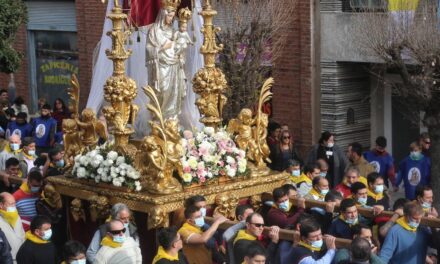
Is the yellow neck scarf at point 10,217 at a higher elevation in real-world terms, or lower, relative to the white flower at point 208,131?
lower

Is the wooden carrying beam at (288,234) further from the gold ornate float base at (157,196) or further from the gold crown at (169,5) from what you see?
the gold crown at (169,5)

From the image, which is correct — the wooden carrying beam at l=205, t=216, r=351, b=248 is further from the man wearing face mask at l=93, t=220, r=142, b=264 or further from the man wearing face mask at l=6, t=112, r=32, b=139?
the man wearing face mask at l=6, t=112, r=32, b=139

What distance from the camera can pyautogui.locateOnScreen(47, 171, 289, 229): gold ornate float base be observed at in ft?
43.9

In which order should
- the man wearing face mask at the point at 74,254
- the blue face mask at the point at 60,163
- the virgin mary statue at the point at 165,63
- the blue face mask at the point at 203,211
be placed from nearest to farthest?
1. the man wearing face mask at the point at 74,254
2. the blue face mask at the point at 203,211
3. the virgin mary statue at the point at 165,63
4. the blue face mask at the point at 60,163

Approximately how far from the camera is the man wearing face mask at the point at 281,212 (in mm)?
13192

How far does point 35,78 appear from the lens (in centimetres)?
2800

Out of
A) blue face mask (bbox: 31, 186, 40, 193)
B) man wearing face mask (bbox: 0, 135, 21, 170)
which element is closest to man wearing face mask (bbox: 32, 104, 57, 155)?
man wearing face mask (bbox: 0, 135, 21, 170)

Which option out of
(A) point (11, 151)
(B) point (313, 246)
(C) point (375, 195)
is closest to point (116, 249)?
(B) point (313, 246)

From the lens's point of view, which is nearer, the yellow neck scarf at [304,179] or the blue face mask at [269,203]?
the blue face mask at [269,203]

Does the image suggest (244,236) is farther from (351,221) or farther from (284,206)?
(284,206)

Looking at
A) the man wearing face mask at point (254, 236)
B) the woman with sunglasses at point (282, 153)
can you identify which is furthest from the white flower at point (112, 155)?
the woman with sunglasses at point (282, 153)

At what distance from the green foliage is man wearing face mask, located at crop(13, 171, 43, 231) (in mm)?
3440

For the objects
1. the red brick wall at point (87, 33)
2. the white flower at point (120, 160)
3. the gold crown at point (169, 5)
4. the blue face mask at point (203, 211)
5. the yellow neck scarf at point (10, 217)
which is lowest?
the yellow neck scarf at point (10, 217)

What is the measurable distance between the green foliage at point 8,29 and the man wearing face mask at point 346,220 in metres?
7.03
